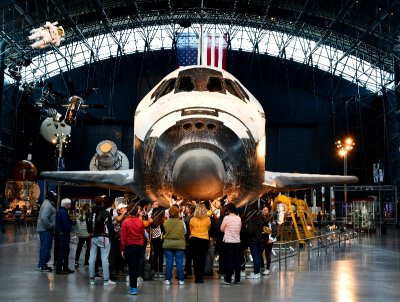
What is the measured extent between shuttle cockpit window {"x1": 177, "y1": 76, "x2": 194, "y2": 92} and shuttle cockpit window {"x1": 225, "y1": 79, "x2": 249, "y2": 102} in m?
0.53

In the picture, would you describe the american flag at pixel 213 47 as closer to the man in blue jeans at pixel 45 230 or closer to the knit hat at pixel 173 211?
the man in blue jeans at pixel 45 230

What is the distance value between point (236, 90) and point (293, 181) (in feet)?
8.39

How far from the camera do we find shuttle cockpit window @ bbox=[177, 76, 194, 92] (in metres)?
6.54

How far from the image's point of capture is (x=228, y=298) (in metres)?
5.05

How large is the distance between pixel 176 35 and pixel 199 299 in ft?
91.3

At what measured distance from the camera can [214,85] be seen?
6.66 metres

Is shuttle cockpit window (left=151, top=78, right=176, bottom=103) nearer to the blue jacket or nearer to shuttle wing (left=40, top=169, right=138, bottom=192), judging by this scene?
shuttle wing (left=40, top=169, right=138, bottom=192)

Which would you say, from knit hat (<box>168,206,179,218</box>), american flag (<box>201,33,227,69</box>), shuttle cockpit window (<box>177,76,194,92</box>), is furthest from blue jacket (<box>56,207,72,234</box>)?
american flag (<box>201,33,227,69</box>)

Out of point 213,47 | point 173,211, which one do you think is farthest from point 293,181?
point 213,47

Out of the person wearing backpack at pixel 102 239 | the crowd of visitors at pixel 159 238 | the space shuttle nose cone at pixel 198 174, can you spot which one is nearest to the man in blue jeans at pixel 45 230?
the crowd of visitors at pixel 159 238

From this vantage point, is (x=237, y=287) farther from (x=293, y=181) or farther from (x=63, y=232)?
(x=293, y=181)

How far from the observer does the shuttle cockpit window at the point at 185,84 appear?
6.54m

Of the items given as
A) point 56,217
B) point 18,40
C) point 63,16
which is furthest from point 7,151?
point 56,217

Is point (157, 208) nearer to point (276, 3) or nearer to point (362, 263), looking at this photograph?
point (362, 263)
